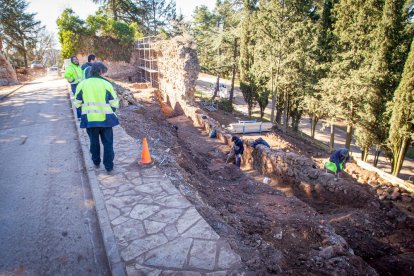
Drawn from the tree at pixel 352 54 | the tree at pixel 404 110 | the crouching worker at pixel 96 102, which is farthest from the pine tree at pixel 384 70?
the crouching worker at pixel 96 102

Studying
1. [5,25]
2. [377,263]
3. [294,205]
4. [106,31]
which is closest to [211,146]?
[294,205]

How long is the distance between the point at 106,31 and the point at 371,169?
26.4 metres

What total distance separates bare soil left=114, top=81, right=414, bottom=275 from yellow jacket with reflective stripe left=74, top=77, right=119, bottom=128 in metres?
1.65

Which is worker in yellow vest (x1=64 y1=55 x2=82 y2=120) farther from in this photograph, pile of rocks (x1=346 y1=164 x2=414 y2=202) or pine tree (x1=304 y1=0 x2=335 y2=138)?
pine tree (x1=304 y1=0 x2=335 y2=138)

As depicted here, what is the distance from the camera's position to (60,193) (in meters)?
4.42

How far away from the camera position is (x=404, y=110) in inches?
520

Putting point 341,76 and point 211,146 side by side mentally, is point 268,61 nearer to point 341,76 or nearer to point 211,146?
point 341,76

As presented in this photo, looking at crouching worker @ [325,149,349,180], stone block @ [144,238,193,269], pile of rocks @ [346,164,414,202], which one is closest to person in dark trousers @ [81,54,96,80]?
stone block @ [144,238,193,269]

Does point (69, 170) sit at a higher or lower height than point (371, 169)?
higher

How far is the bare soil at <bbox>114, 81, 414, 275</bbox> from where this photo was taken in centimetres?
338

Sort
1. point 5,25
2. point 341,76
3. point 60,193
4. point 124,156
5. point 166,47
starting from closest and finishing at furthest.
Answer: point 60,193 → point 124,156 → point 341,76 → point 166,47 → point 5,25

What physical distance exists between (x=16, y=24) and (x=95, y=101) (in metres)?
42.0

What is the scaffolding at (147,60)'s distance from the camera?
24.5 m

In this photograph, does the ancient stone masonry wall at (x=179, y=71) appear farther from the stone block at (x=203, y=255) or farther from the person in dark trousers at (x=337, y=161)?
the stone block at (x=203, y=255)
